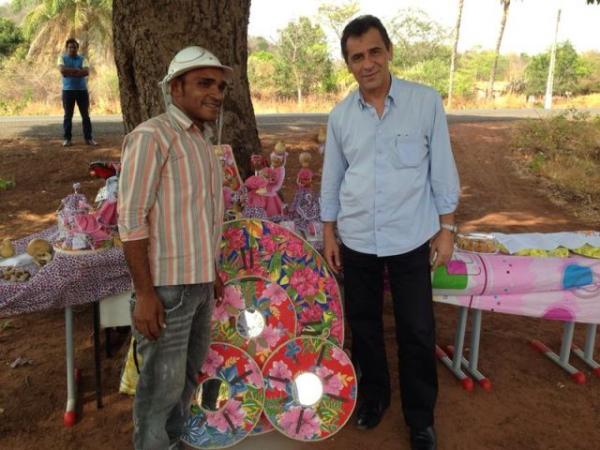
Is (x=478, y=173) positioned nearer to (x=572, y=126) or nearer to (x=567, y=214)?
(x=567, y=214)

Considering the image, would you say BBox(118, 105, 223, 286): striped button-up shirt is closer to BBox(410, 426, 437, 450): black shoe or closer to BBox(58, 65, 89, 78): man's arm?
BBox(410, 426, 437, 450): black shoe

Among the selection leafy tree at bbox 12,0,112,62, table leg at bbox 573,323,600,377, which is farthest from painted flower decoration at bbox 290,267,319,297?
leafy tree at bbox 12,0,112,62

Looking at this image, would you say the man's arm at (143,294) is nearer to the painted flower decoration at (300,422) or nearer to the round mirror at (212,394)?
the round mirror at (212,394)

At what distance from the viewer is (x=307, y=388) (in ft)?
8.66

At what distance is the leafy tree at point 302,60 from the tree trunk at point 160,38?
69.7ft

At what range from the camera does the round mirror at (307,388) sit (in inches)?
103

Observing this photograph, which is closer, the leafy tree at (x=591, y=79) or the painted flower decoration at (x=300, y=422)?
the painted flower decoration at (x=300, y=422)

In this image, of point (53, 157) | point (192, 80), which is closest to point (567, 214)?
point (192, 80)

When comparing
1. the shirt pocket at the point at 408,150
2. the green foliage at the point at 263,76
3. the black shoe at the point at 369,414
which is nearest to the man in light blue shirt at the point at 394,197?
the shirt pocket at the point at 408,150

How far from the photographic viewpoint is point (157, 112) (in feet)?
10.9

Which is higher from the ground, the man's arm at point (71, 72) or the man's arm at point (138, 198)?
the man's arm at point (71, 72)

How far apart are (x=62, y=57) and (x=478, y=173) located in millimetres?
7139

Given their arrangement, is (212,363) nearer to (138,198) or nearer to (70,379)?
(70,379)

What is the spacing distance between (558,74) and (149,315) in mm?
32461
